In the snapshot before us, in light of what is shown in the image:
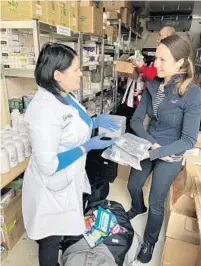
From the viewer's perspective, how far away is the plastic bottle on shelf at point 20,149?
141 centimetres

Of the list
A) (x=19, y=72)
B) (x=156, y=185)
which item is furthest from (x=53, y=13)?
(x=156, y=185)

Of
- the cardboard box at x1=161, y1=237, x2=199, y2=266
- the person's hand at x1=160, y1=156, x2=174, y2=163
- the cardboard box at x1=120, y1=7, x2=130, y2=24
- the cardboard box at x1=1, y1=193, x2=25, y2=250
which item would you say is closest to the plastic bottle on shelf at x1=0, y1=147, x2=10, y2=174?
the cardboard box at x1=1, y1=193, x2=25, y2=250

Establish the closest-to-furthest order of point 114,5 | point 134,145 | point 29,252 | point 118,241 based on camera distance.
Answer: point 134,145
point 118,241
point 29,252
point 114,5

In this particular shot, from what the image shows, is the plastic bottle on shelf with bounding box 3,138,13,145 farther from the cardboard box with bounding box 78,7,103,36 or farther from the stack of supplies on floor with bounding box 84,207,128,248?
the cardboard box with bounding box 78,7,103,36

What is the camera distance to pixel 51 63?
3.10 feet

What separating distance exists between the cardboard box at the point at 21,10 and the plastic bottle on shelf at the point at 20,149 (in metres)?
0.82

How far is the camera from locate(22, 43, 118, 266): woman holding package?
93 centimetres

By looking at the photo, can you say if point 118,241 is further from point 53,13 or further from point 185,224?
point 53,13

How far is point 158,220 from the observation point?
1.48m

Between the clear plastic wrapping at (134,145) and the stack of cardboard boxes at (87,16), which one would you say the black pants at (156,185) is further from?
the stack of cardboard boxes at (87,16)

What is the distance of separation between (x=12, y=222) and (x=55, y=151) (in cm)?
Answer: 103

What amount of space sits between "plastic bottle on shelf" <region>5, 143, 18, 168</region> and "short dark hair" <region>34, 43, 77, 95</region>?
0.55 metres

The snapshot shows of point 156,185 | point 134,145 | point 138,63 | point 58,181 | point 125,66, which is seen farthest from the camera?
point 125,66

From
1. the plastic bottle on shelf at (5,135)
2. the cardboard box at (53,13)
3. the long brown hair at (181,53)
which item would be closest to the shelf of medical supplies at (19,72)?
the cardboard box at (53,13)
